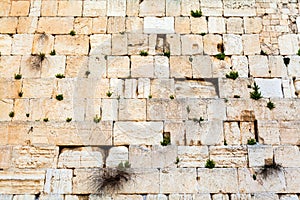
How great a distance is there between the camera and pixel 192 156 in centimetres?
778

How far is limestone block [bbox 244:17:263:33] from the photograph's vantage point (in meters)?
8.98

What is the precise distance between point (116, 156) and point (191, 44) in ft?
9.07

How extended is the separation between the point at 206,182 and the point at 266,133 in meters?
1.47

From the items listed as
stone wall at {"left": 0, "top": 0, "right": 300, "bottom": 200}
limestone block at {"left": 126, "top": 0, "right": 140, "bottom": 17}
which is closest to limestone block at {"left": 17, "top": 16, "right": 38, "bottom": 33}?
stone wall at {"left": 0, "top": 0, "right": 300, "bottom": 200}

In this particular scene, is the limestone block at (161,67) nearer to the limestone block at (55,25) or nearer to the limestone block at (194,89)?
the limestone block at (194,89)

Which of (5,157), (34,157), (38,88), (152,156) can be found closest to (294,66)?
(152,156)

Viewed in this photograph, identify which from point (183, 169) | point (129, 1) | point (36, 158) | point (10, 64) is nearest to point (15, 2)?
point (10, 64)

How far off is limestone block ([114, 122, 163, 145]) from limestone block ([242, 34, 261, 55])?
2.39 meters

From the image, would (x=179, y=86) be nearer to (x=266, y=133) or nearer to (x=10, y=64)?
(x=266, y=133)

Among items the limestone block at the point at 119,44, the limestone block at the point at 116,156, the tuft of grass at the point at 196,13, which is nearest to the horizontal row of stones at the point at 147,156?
the limestone block at the point at 116,156

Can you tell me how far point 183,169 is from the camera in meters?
7.65

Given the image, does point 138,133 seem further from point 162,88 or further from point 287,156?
point 287,156

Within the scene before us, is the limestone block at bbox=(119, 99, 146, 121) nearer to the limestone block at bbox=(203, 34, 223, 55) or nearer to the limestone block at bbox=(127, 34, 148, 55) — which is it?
the limestone block at bbox=(127, 34, 148, 55)

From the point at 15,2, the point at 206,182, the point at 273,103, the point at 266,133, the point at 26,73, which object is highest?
the point at 15,2
